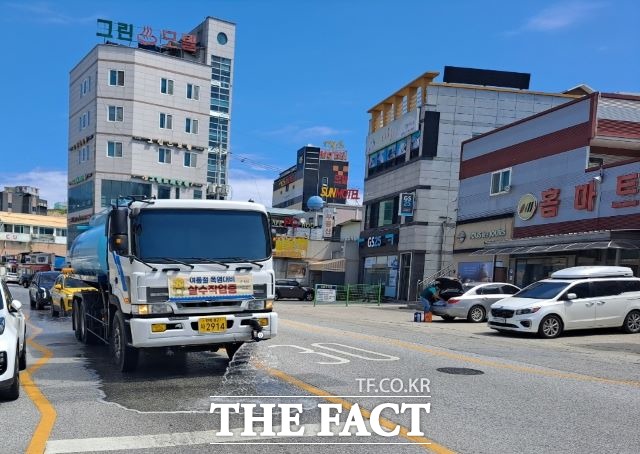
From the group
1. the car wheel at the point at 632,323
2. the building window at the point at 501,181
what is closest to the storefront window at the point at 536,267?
the building window at the point at 501,181

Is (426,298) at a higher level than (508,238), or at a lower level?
lower

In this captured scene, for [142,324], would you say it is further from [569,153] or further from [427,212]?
[427,212]

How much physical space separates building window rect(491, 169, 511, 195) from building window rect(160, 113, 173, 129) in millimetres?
39071

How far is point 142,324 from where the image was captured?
8.29m

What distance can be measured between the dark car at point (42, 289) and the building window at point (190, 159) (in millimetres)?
37664

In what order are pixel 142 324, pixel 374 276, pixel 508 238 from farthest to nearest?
1. pixel 374 276
2. pixel 508 238
3. pixel 142 324

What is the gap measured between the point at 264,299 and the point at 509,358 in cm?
544

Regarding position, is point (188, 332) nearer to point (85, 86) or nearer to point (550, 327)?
point (550, 327)

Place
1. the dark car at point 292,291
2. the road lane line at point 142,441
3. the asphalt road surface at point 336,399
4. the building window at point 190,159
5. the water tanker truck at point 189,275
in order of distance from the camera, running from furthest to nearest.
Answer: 1. the building window at point 190,159
2. the dark car at point 292,291
3. the water tanker truck at point 189,275
4. the asphalt road surface at point 336,399
5. the road lane line at point 142,441

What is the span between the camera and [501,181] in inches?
1230

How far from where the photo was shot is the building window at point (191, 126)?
62228 millimetres

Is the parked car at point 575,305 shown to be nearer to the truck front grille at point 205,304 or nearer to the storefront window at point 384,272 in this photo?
the truck front grille at point 205,304

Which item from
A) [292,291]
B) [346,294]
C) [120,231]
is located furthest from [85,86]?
[120,231]

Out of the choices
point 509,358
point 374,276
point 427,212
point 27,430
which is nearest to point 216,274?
point 27,430
